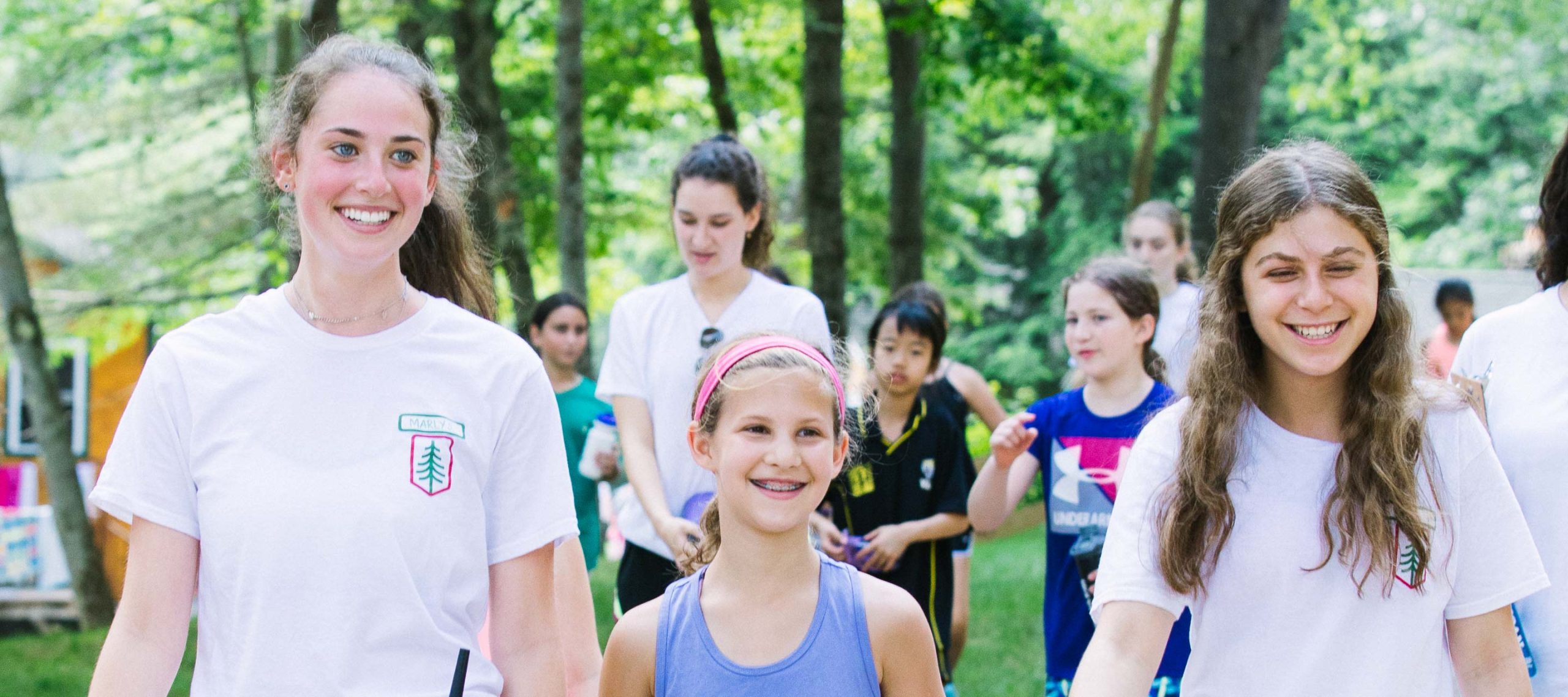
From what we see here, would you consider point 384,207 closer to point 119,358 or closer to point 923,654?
point 923,654

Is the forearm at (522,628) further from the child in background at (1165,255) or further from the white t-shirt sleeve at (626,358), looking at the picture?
the child in background at (1165,255)

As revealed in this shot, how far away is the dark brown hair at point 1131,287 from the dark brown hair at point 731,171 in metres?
1.13

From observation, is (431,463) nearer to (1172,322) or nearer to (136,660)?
(136,660)

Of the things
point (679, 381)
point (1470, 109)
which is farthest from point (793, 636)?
point (1470, 109)

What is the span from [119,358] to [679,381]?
2182 centimetres

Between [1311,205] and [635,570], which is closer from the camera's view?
[1311,205]

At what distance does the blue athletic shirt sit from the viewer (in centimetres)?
461

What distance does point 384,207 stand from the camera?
2568 millimetres

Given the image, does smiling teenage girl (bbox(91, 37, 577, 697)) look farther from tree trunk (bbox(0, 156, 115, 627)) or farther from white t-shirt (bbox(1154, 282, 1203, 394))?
tree trunk (bbox(0, 156, 115, 627))

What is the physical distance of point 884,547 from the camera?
16.8ft

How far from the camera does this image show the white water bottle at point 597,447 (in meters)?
6.08

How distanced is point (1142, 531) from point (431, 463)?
1.29 meters

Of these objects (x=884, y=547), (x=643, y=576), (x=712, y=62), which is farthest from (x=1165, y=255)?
(x=712, y=62)

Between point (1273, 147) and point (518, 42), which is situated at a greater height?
point (518, 42)
